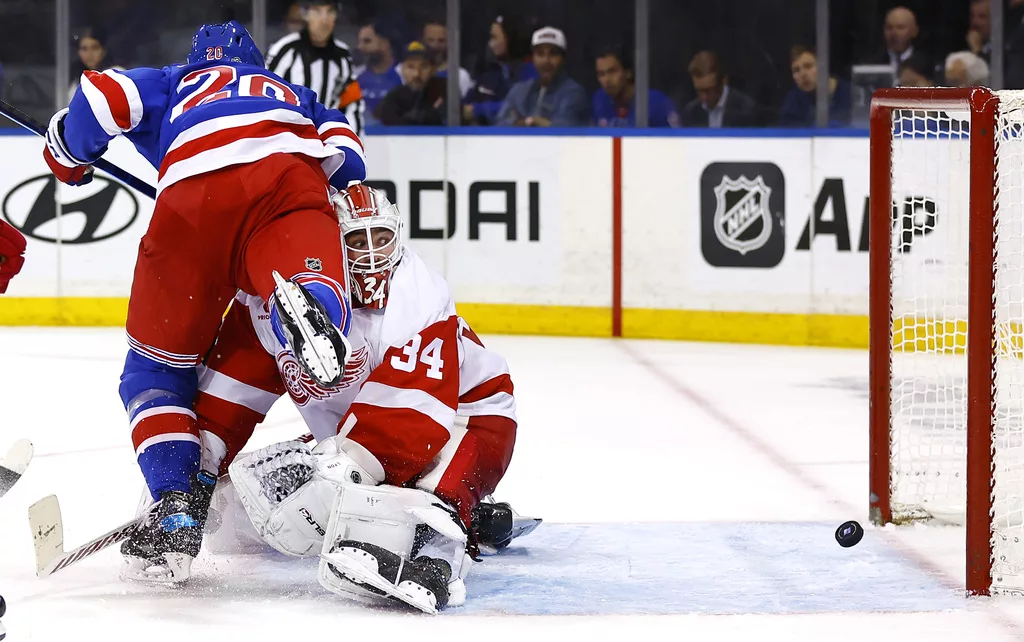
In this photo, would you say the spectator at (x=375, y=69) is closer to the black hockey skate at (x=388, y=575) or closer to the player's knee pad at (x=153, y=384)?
the player's knee pad at (x=153, y=384)

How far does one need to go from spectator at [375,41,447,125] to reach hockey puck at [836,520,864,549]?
12.9 feet

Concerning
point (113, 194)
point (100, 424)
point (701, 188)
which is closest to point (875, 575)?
point (100, 424)

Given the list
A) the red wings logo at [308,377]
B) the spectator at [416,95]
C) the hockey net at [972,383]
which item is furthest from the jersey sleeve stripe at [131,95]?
the spectator at [416,95]

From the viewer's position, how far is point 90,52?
21.7 ft

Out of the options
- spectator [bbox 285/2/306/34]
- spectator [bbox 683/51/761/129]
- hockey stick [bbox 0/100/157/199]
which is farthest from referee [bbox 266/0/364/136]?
hockey stick [bbox 0/100/157/199]

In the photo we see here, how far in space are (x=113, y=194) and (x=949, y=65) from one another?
3441 millimetres

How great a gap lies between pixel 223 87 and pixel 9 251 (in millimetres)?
593

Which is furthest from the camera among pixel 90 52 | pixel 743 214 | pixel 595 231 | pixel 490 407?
pixel 90 52

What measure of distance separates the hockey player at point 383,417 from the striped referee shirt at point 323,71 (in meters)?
3.54

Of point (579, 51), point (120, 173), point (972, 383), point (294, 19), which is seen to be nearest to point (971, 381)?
point (972, 383)

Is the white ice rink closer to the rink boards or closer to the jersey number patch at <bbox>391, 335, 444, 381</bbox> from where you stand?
the jersey number patch at <bbox>391, 335, 444, 381</bbox>

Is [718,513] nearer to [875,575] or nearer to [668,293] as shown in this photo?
[875,575]

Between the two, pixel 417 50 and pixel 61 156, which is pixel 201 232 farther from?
pixel 417 50

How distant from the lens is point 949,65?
232 inches
